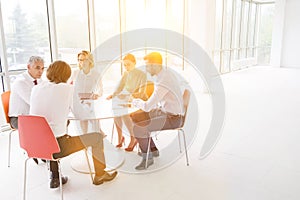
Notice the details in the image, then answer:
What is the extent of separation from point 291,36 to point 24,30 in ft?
36.2

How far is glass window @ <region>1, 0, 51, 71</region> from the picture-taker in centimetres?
456

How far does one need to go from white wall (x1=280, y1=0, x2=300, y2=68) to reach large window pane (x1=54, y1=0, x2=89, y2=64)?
9.52m

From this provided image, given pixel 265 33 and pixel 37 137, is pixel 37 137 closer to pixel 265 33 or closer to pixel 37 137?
pixel 37 137

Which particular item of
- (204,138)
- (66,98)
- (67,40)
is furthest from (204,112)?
(66,98)

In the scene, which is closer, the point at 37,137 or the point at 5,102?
the point at 37,137

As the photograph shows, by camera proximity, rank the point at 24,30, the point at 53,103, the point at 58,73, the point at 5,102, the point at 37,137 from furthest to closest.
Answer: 1. the point at 24,30
2. the point at 5,102
3. the point at 58,73
4. the point at 53,103
5. the point at 37,137

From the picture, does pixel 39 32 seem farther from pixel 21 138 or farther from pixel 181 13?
pixel 181 13

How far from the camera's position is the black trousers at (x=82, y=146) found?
8.02 feet

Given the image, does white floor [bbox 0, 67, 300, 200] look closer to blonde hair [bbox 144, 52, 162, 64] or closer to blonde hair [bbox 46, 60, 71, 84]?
blonde hair [bbox 46, 60, 71, 84]

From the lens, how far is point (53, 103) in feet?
7.79

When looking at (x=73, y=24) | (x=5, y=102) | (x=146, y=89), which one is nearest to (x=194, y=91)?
(x=73, y=24)

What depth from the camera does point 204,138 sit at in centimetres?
408

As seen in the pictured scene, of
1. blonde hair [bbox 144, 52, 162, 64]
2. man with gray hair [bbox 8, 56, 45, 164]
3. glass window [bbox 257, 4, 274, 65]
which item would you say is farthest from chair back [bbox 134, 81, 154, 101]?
glass window [bbox 257, 4, 274, 65]

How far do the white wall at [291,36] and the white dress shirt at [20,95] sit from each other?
464 inches
